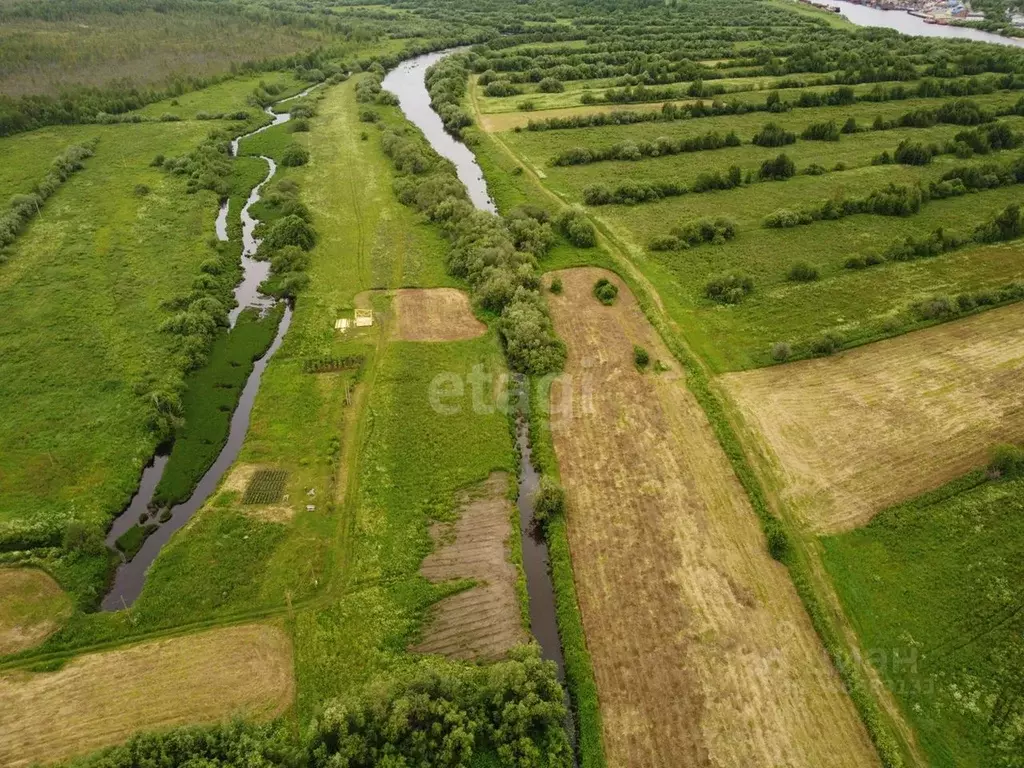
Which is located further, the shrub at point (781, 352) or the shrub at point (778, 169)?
the shrub at point (778, 169)

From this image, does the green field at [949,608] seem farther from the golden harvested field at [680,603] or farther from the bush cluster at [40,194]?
the bush cluster at [40,194]

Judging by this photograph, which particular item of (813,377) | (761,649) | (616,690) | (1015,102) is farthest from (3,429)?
(1015,102)

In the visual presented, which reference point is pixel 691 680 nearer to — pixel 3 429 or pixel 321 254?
pixel 3 429

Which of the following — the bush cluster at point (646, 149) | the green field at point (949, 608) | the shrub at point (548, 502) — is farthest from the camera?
the bush cluster at point (646, 149)

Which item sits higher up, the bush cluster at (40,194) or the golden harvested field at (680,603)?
the bush cluster at (40,194)

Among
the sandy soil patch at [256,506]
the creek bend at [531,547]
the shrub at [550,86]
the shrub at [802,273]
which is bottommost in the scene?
the creek bend at [531,547]

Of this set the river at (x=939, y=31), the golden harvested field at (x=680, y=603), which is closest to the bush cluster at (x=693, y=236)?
the golden harvested field at (x=680, y=603)

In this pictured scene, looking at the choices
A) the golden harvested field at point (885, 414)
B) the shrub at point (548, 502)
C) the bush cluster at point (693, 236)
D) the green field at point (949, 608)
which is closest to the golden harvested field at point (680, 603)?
the shrub at point (548, 502)

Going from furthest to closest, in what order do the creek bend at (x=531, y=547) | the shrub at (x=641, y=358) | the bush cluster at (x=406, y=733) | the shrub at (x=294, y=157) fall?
the shrub at (x=294, y=157), the shrub at (x=641, y=358), the creek bend at (x=531, y=547), the bush cluster at (x=406, y=733)
